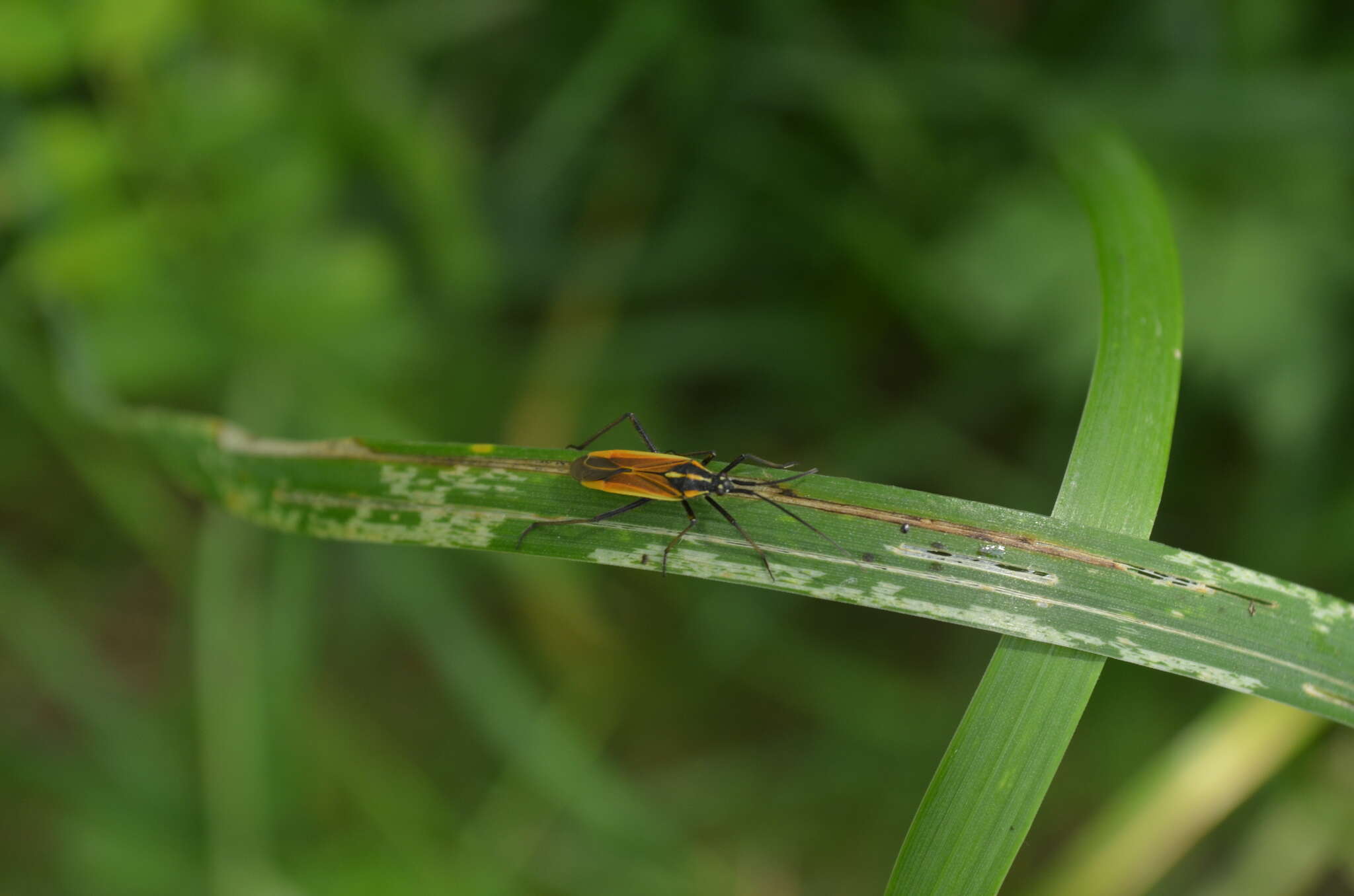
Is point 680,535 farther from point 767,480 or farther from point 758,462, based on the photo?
point 758,462

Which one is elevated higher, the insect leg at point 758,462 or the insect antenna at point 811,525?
the insect leg at point 758,462

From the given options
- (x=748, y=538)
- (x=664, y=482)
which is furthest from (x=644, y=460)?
(x=748, y=538)

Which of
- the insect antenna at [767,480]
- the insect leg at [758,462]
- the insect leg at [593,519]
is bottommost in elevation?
the insect leg at [593,519]

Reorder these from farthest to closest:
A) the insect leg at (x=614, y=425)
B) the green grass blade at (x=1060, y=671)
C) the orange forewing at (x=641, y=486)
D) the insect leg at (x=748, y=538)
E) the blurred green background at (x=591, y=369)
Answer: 1. the blurred green background at (x=591, y=369)
2. the insect leg at (x=614, y=425)
3. the orange forewing at (x=641, y=486)
4. the insect leg at (x=748, y=538)
5. the green grass blade at (x=1060, y=671)

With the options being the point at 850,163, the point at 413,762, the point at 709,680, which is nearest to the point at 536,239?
the point at 850,163

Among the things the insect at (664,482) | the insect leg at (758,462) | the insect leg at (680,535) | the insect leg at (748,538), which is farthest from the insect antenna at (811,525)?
the insect leg at (758,462)

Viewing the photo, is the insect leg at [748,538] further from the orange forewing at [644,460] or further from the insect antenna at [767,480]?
the orange forewing at [644,460]

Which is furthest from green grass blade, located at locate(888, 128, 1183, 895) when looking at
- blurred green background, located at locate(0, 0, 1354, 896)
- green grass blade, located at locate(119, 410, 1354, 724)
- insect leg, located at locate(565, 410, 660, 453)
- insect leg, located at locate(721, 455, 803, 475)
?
blurred green background, located at locate(0, 0, 1354, 896)

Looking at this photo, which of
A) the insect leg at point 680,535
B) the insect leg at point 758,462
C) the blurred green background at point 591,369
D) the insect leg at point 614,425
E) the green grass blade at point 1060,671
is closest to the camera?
the green grass blade at point 1060,671
